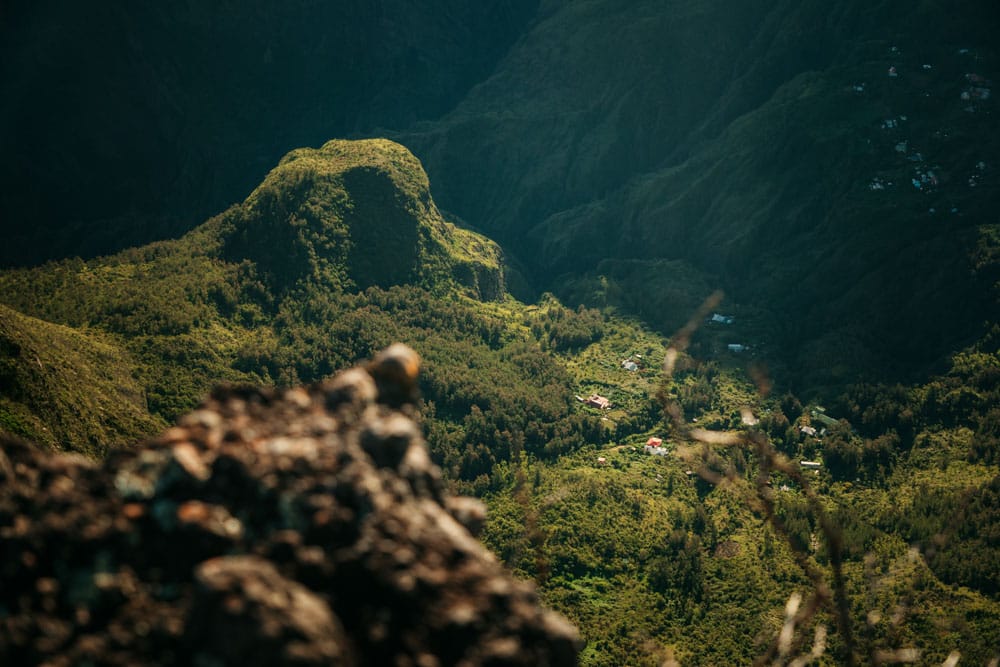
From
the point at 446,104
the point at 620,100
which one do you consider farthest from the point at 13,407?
the point at 446,104

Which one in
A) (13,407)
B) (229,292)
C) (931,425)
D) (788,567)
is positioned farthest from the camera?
(229,292)

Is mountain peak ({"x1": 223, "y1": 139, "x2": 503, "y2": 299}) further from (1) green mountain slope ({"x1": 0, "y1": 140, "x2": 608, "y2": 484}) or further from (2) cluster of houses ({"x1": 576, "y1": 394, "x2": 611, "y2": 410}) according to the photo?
(2) cluster of houses ({"x1": 576, "y1": 394, "x2": 611, "y2": 410})

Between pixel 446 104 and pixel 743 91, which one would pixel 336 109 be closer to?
pixel 446 104

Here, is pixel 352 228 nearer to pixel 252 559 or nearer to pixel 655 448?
pixel 655 448

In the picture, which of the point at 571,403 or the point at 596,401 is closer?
the point at 571,403

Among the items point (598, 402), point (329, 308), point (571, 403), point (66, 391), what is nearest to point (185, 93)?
point (329, 308)

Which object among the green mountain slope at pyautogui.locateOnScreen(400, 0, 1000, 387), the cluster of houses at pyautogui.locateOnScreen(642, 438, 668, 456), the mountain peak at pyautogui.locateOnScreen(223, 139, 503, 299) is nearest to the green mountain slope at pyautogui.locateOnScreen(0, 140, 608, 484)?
the mountain peak at pyautogui.locateOnScreen(223, 139, 503, 299)
